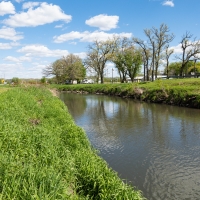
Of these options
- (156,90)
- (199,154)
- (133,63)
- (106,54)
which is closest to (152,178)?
(199,154)

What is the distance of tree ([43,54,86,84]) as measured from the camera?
3051 inches

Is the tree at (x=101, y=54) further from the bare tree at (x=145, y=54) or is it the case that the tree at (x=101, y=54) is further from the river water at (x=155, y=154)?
the river water at (x=155, y=154)

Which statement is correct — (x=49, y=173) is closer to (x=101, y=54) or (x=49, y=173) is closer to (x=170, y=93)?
(x=170, y=93)

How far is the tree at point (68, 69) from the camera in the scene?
254 ft

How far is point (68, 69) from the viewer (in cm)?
7800

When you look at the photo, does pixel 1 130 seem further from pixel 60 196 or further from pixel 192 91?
pixel 192 91

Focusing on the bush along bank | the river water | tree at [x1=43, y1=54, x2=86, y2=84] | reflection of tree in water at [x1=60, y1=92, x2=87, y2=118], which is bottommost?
the river water

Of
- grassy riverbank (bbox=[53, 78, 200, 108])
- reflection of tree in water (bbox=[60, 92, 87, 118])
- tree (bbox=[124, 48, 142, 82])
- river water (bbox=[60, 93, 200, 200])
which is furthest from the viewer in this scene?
tree (bbox=[124, 48, 142, 82])

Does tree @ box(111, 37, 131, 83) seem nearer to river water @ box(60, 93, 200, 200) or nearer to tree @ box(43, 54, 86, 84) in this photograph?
tree @ box(43, 54, 86, 84)

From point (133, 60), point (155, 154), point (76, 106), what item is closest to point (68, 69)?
point (133, 60)

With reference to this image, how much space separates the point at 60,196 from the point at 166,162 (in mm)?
5929

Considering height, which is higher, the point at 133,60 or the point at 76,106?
the point at 133,60

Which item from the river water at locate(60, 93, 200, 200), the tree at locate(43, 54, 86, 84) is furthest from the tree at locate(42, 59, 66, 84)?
the river water at locate(60, 93, 200, 200)

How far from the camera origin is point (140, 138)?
12.2 m
